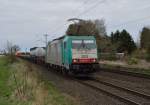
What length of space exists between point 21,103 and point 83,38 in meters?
14.7

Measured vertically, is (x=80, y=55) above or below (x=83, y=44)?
below

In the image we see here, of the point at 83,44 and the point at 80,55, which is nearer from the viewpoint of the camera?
the point at 80,55

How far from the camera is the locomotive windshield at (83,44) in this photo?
26.7 m

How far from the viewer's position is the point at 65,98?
15602mm

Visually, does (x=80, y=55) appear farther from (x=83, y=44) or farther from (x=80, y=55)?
(x=83, y=44)

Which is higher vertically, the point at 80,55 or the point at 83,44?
the point at 83,44

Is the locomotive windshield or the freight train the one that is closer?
the freight train

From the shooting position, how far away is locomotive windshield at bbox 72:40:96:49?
87.6 feet

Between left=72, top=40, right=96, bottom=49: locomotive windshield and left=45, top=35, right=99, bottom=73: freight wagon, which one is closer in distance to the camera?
left=45, top=35, right=99, bottom=73: freight wagon

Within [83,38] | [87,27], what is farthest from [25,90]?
[87,27]

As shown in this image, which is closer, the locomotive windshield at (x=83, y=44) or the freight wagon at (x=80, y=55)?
the freight wagon at (x=80, y=55)

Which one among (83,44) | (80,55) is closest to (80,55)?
(80,55)

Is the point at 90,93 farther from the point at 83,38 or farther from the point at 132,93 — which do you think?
the point at 83,38

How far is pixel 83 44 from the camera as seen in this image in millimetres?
26859
